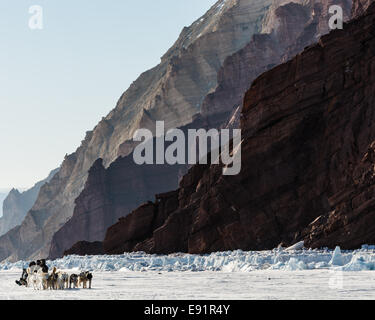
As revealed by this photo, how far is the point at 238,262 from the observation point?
170 feet

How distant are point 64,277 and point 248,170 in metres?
39.2

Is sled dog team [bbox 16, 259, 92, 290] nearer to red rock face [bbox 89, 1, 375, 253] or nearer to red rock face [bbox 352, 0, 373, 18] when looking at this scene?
red rock face [bbox 89, 1, 375, 253]

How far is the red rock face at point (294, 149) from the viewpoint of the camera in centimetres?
6812

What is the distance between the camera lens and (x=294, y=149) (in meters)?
72.2

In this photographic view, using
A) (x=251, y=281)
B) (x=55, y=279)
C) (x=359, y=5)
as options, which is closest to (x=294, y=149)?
(x=251, y=281)

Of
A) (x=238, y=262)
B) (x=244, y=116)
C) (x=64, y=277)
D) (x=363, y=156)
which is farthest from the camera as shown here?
(x=244, y=116)

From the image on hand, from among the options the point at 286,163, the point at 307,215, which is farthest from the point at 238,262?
the point at 286,163

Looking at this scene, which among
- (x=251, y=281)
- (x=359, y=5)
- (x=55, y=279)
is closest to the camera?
(x=55, y=279)

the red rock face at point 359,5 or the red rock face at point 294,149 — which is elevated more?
the red rock face at point 359,5

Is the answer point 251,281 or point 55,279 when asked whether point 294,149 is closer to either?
point 251,281

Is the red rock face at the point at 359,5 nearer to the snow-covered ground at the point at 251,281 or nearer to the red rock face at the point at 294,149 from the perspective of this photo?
the red rock face at the point at 294,149

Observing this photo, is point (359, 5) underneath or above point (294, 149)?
above

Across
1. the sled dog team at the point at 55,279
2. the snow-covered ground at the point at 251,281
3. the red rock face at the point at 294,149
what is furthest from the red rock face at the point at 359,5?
the sled dog team at the point at 55,279
